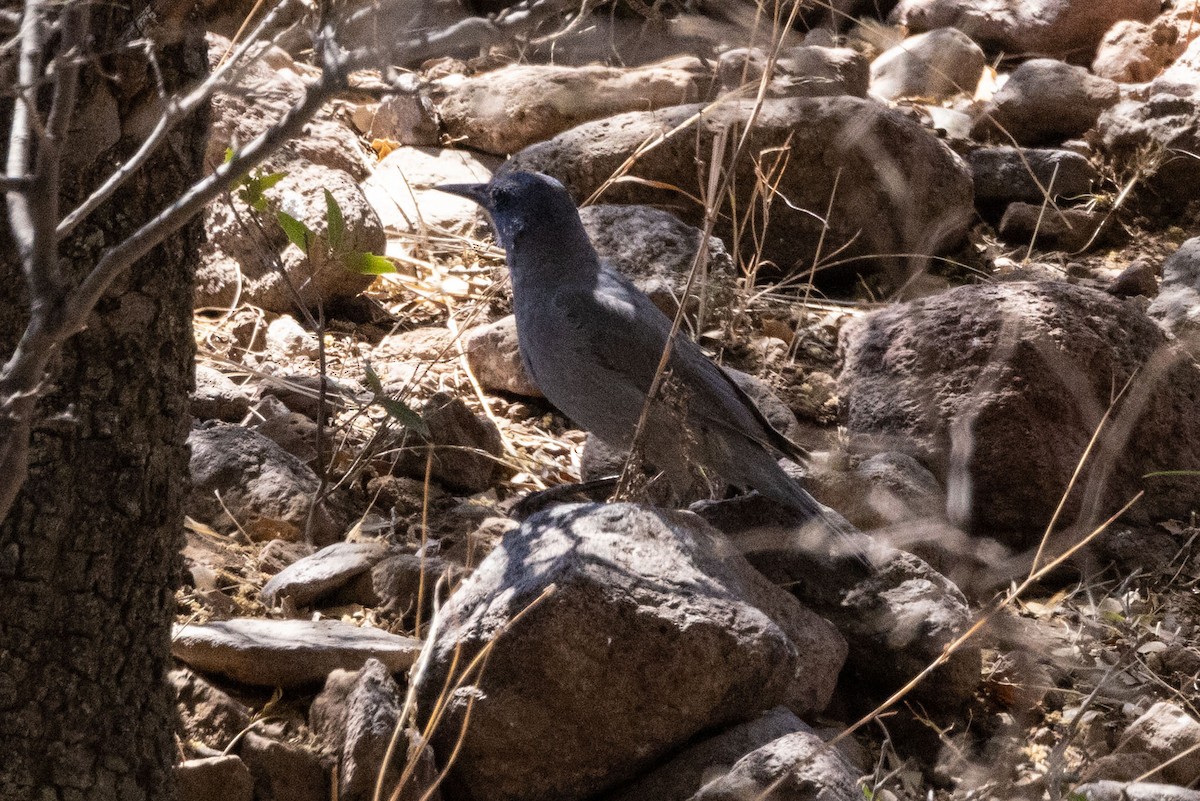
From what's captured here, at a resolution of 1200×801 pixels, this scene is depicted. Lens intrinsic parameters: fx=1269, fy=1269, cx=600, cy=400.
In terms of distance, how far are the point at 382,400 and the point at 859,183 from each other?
9.68 feet

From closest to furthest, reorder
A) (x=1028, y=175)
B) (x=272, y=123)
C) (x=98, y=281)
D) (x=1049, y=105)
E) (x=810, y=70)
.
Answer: (x=98, y=281) < (x=272, y=123) < (x=1028, y=175) < (x=810, y=70) < (x=1049, y=105)

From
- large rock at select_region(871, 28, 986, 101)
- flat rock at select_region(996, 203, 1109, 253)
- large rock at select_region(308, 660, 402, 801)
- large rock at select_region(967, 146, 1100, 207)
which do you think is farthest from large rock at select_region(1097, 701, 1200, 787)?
large rock at select_region(871, 28, 986, 101)

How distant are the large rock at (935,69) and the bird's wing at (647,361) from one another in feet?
11.8

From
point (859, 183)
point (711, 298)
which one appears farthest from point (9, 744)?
point (859, 183)

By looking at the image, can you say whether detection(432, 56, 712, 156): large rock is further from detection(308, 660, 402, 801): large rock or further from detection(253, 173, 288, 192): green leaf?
detection(308, 660, 402, 801): large rock

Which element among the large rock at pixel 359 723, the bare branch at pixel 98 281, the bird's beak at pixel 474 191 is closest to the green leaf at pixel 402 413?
the large rock at pixel 359 723

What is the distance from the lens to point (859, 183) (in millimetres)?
5445

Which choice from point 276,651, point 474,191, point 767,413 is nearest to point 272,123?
point 474,191

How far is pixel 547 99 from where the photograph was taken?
19.9ft

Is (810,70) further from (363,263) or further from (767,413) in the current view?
(363,263)

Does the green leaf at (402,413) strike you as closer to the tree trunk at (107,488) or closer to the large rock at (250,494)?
the large rock at (250,494)

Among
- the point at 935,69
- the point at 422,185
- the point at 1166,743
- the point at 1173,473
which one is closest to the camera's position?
the point at 1166,743

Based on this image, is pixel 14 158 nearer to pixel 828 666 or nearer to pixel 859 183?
pixel 828 666

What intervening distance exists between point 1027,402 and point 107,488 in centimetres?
297
